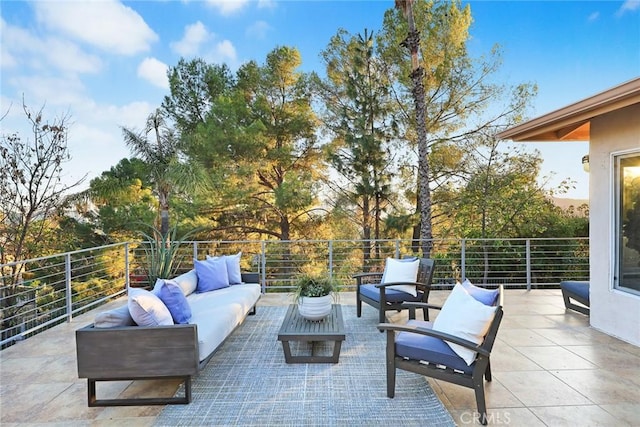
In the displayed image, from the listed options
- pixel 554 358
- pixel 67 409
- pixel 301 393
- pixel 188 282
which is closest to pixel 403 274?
pixel 554 358

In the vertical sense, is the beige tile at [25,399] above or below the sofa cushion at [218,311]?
below

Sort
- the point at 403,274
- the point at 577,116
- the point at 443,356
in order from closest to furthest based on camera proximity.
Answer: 1. the point at 443,356
2. the point at 577,116
3. the point at 403,274

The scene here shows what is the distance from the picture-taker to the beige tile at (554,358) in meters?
3.06

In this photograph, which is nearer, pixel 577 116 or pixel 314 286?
pixel 314 286

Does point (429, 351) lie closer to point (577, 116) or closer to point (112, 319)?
point (112, 319)

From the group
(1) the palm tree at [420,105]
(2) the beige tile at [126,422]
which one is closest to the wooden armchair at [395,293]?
(2) the beige tile at [126,422]

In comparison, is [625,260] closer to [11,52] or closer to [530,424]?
[530,424]

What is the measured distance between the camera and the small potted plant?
3.36 m

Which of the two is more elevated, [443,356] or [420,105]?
[420,105]

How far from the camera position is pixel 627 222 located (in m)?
3.68

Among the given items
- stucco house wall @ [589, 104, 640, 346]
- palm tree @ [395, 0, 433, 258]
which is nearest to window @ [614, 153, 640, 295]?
stucco house wall @ [589, 104, 640, 346]

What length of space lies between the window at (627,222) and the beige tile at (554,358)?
1.03 meters

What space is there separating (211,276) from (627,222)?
183 inches

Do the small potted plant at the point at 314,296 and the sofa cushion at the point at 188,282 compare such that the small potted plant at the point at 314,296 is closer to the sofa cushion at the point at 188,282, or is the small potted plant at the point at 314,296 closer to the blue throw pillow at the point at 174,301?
the blue throw pillow at the point at 174,301
